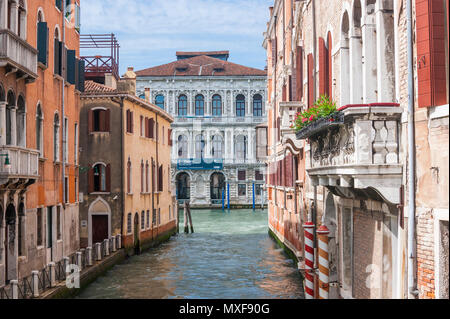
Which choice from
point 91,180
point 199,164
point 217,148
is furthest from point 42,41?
point 217,148

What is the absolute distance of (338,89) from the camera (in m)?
9.37

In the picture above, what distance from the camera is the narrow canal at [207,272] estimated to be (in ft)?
48.9

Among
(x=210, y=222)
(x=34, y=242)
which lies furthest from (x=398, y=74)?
(x=210, y=222)

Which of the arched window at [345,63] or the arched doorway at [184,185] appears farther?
the arched doorway at [184,185]

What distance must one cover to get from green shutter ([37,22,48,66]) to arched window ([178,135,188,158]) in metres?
36.6

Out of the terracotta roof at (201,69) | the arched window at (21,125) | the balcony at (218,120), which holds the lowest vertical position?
the arched window at (21,125)

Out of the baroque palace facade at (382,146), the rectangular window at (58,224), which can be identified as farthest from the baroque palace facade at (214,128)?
the baroque palace facade at (382,146)

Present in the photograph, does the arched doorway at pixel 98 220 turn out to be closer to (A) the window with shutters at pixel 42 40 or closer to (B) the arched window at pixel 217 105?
(A) the window with shutters at pixel 42 40

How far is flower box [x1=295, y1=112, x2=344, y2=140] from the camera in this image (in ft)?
22.9

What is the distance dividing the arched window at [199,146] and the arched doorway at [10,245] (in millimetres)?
38190

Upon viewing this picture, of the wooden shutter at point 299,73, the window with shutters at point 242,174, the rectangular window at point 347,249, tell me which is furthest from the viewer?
the window with shutters at point 242,174

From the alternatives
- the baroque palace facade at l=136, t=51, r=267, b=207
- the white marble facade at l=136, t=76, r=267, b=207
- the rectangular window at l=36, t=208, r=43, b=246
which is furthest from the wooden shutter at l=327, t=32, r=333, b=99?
the white marble facade at l=136, t=76, r=267, b=207

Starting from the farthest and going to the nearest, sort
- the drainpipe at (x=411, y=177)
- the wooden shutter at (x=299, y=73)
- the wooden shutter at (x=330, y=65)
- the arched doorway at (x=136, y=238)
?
the arched doorway at (x=136, y=238)
the wooden shutter at (x=299, y=73)
the wooden shutter at (x=330, y=65)
the drainpipe at (x=411, y=177)

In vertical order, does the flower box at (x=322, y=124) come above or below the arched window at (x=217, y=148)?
below
